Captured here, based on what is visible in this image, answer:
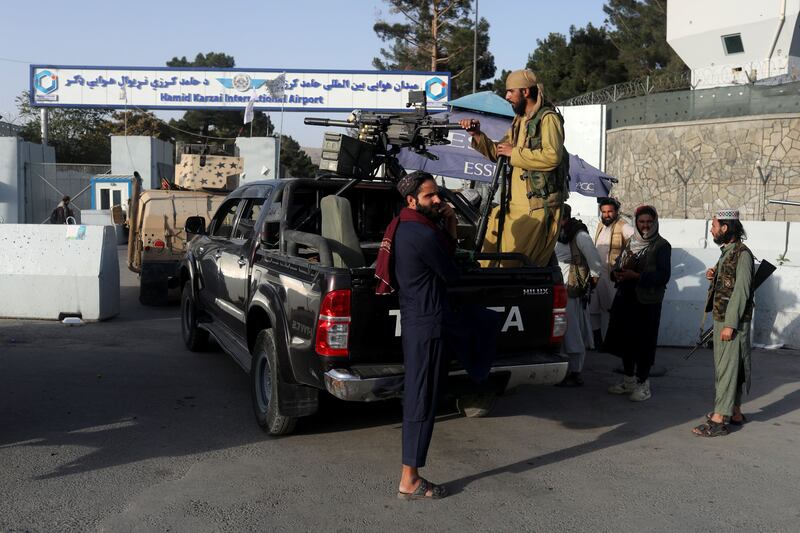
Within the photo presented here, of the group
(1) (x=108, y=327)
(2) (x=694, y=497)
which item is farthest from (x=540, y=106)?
(1) (x=108, y=327)

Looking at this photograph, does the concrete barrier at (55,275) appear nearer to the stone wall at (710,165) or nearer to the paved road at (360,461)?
the paved road at (360,461)

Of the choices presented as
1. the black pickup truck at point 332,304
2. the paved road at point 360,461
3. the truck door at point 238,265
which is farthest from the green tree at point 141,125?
the black pickup truck at point 332,304

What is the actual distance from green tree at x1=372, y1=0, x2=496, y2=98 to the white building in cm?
1449

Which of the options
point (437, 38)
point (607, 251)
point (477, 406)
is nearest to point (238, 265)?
point (477, 406)

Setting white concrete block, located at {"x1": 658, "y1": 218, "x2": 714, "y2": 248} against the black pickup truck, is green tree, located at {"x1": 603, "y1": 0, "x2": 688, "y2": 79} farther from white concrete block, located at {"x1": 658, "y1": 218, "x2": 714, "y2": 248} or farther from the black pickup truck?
the black pickup truck

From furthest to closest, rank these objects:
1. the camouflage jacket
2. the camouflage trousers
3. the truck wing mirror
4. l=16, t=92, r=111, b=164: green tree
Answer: l=16, t=92, r=111, b=164: green tree
the truck wing mirror
the camouflage trousers
the camouflage jacket

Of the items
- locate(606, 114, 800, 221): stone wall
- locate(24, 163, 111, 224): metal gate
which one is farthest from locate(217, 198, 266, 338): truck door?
locate(24, 163, 111, 224): metal gate

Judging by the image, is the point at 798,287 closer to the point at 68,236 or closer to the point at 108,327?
the point at 108,327

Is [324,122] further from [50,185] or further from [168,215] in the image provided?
[50,185]

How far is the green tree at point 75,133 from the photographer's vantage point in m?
50.9

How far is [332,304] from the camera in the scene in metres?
4.36

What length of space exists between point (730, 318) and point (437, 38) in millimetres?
41555

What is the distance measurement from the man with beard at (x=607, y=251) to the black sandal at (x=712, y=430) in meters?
2.17

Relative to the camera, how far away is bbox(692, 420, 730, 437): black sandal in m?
5.48
